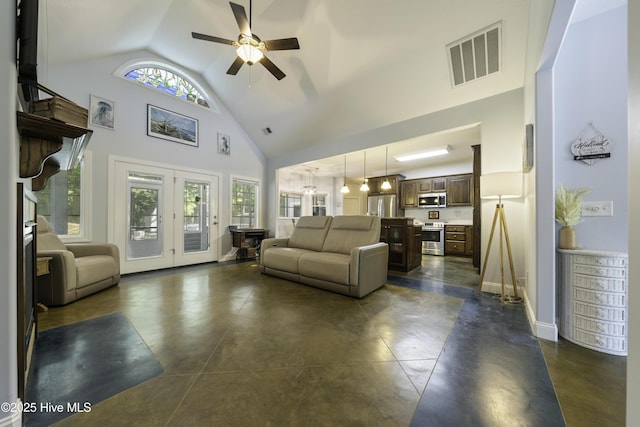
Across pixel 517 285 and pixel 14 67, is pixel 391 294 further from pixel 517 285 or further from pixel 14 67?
pixel 14 67

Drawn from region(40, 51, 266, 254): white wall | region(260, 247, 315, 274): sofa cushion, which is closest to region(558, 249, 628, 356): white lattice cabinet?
region(260, 247, 315, 274): sofa cushion

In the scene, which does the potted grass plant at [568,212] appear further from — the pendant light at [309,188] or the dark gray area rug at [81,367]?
the pendant light at [309,188]

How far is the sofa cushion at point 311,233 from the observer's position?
4055 mm

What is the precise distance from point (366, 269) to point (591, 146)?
2402 millimetres

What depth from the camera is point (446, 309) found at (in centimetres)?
260

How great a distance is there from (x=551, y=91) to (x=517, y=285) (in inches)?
91.5

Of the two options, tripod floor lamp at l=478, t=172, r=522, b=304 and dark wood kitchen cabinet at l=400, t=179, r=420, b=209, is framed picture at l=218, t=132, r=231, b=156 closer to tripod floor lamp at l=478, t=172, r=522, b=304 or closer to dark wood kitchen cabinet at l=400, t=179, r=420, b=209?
tripod floor lamp at l=478, t=172, r=522, b=304

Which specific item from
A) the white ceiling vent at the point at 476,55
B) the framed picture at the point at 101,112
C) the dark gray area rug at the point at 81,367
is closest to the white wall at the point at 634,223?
the dark gray area rug at the point at 81,367

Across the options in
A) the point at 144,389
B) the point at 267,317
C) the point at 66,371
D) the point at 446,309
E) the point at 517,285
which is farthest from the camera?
the point at 517,285

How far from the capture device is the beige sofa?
295cm

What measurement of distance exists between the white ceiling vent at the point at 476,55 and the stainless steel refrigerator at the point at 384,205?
441 centimetres

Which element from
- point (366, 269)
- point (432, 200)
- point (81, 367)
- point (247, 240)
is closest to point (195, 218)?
point (247, 240)

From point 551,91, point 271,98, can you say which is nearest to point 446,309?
point 551,91

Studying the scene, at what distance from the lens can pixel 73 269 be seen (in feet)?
8.76
